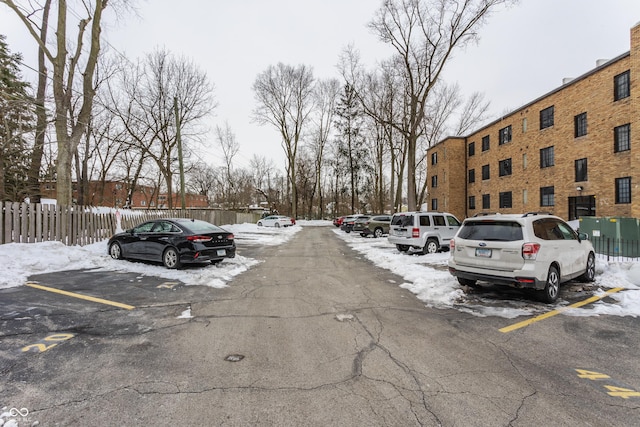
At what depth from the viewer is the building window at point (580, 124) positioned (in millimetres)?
19744

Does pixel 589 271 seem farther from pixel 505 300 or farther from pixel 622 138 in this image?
pixel 622 138

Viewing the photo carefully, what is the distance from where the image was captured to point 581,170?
65.4 feet

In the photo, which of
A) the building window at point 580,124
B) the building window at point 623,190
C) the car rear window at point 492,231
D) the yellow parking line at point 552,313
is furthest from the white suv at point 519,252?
the building window at point 580,124

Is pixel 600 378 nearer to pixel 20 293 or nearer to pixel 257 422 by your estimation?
pixel 257 422

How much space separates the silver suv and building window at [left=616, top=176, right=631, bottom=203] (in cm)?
1032

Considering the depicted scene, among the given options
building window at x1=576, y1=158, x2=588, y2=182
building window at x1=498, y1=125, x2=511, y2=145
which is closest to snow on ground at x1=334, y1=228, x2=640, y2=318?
building window at x1=576, y1=158, x2=588, y2=182

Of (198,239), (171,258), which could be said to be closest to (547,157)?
(198,239)

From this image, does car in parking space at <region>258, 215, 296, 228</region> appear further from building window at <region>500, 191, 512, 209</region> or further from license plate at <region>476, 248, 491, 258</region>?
license plate at <region>476, 248, 491, 258</region>

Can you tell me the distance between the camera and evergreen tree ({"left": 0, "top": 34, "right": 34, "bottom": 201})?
11773mm

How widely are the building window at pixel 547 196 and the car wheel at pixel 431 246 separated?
46.4 ft

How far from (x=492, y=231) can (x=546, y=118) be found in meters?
21.5

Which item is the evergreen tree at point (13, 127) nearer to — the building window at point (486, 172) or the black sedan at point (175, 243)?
the black sedan at point (175, 243)

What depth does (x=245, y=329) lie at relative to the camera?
4762 millimetres

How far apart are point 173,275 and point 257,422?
6.64 metres
